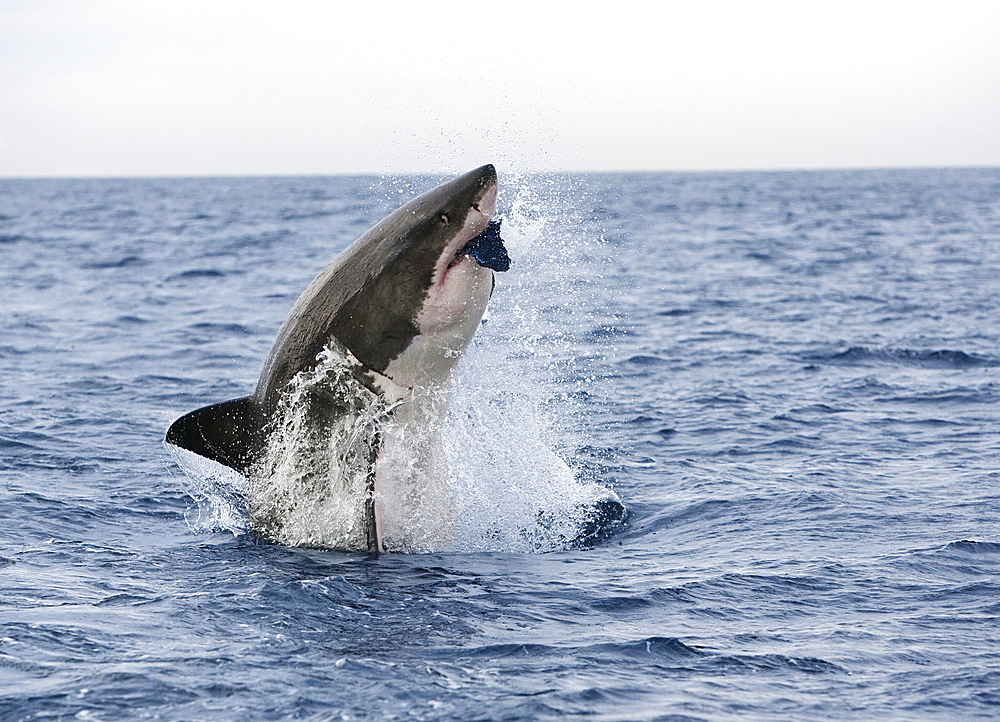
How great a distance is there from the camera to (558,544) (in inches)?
364

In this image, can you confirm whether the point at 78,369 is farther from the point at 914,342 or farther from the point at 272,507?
the point at 914,342

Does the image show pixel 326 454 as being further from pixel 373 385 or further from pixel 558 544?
pixel 558 544

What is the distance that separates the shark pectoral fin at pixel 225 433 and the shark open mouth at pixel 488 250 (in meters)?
1.93

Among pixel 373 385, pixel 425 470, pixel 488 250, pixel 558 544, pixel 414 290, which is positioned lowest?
pixel 558 544

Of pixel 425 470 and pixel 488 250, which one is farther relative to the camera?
pixel 425 470

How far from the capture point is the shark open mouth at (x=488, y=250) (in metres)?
7.96

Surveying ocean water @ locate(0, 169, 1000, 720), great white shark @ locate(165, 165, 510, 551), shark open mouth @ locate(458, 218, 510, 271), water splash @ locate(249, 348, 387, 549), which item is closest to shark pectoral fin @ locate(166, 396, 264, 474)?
great white shark @ locate(165, 165, 510, 551)

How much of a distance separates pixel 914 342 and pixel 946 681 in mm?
13938

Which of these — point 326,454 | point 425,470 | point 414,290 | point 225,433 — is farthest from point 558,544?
point 225,433

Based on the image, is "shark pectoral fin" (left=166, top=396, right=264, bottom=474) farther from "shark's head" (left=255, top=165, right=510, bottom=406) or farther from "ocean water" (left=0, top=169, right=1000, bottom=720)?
"ocean water" (left=0, top=169, right=1000, bottom=720)

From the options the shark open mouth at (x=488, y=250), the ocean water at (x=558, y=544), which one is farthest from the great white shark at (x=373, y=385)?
the ocean water at (x=558, y=544)

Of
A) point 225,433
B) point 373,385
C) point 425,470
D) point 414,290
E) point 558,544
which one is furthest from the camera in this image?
point 558,544

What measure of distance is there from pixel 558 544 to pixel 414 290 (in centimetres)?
251

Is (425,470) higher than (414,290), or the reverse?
(414,290)
